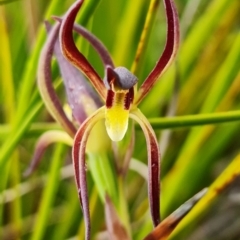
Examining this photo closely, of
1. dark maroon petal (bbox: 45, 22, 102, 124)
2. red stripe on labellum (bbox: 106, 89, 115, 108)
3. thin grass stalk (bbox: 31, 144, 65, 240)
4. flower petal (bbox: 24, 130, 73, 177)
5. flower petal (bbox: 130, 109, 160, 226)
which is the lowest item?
thin grass stalk (bbox: 31, 144, 65, 240)

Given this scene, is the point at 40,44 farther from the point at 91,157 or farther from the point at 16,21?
the point at 16,21

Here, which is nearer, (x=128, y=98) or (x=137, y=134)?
(x=128, y=98)

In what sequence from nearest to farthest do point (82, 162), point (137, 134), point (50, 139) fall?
point (82, 162) < point (50, 139) < point (137, 134)

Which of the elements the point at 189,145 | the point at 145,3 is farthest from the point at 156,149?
the point at 145,3

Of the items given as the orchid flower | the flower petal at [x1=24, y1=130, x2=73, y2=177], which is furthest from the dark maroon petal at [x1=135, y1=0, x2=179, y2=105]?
the flower petal at [x1=24, y1=130, x2=73, y2=177]

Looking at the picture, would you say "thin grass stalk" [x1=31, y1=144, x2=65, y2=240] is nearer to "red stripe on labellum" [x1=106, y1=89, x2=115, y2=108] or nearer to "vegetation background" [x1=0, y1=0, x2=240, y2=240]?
"vegetation background" [x1=0, y1=0, x2=240, y2=240]

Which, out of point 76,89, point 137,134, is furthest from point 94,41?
point 137,134

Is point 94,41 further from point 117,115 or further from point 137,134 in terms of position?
point 137,134
